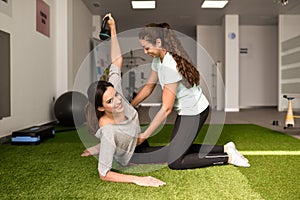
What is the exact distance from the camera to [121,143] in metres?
1.88

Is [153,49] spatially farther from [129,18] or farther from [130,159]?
[129,18]

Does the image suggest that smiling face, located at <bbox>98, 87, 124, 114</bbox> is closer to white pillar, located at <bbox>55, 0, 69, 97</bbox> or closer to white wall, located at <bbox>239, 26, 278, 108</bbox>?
white pillar, located at <bbox>55, 0, 69, 97</bbox>

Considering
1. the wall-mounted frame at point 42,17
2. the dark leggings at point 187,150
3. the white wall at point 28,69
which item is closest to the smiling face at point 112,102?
the dark leggings at point 187,150

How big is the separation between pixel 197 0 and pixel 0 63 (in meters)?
4.72

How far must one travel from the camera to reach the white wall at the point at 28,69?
3.56 metres

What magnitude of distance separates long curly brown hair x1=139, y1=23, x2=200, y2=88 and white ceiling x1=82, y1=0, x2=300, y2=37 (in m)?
5.16

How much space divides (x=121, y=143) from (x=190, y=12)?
257 inches

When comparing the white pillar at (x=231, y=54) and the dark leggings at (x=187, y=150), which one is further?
the white pillar at (x=231, y=54)

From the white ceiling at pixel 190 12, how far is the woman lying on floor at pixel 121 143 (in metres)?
5.12

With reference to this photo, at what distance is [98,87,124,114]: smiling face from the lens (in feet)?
5.71

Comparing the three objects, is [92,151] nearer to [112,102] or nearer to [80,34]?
[112,102]

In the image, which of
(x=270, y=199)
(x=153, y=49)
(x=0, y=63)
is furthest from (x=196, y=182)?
(x=0, y=63)

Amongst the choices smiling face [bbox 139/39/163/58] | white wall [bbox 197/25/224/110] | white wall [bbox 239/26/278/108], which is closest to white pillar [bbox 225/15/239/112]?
white wall [bbox 197/25/224/110]

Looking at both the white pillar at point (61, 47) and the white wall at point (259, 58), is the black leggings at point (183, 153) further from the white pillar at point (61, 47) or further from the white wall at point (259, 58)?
the white wall at point (259, 58)
